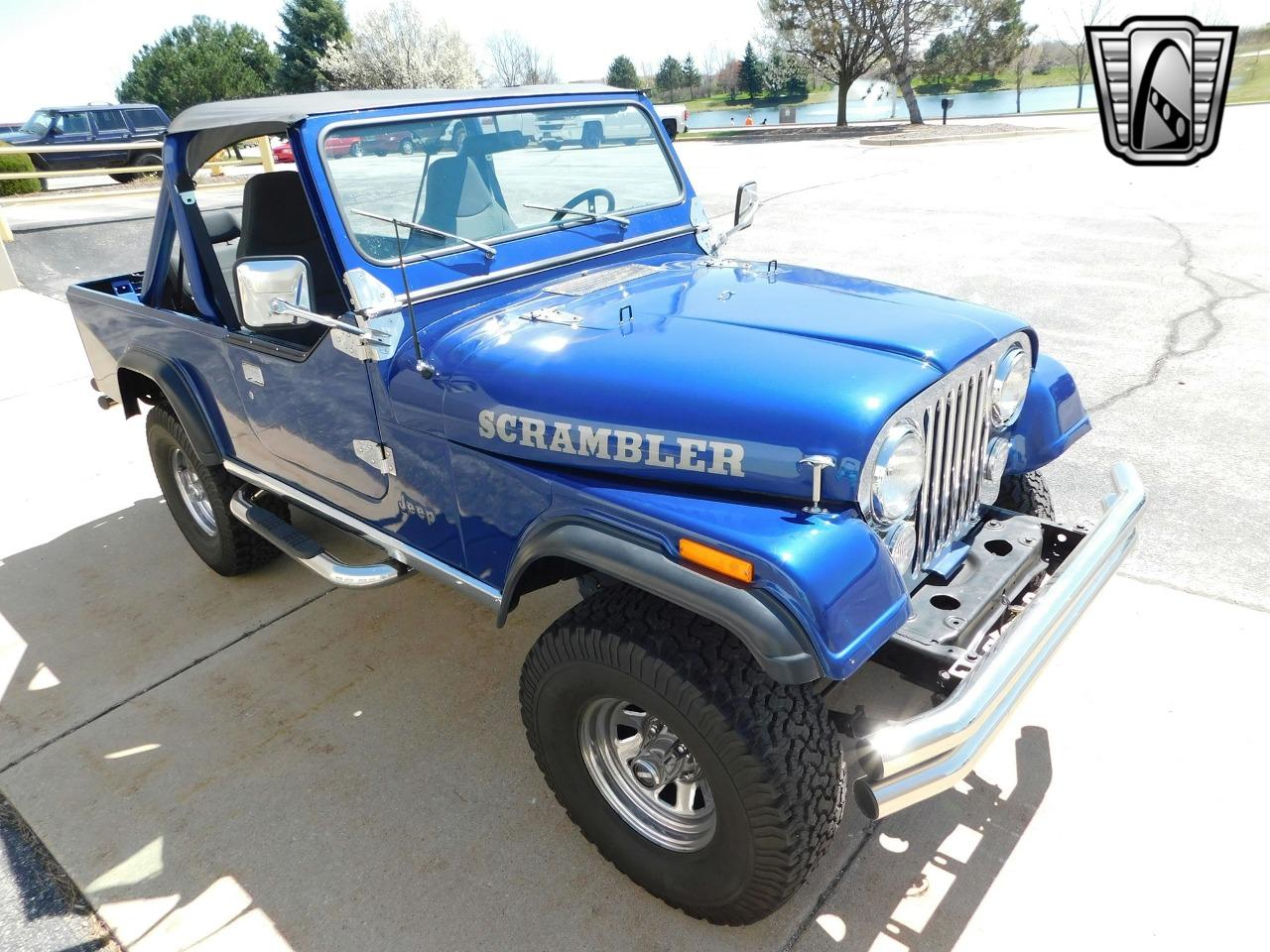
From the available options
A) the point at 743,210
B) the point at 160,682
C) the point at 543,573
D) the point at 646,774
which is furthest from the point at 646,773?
the point at 743,210

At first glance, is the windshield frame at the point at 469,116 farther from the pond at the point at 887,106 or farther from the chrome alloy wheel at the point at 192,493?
the pond at the point at 887,106

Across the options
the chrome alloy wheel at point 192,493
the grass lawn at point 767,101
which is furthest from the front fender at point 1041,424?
the grass lawn at point 767,101

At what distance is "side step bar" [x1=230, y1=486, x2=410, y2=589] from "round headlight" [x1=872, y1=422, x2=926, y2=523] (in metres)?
1.54

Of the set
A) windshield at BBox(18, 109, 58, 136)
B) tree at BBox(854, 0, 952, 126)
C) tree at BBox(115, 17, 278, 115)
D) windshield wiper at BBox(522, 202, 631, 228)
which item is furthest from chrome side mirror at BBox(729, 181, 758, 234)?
tree at BBox(115, 17, 278, 115)

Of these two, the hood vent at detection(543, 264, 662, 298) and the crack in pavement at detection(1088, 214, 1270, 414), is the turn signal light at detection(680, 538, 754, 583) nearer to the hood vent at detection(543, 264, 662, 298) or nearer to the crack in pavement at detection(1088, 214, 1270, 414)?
the hood vent at detection(543, 264, 662, 298)

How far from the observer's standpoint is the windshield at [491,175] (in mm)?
2504

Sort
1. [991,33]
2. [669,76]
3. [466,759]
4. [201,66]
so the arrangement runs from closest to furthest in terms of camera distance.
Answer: [466,759], [991,33], [201,66], [669,76]

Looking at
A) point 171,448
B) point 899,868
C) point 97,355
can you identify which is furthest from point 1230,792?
point 97,355

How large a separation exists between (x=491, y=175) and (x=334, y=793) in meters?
2.02

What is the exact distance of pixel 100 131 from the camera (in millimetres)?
19297

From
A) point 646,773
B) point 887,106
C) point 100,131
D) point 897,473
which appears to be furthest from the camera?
point 887,106

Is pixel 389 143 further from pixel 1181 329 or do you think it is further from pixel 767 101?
pixel 767 101

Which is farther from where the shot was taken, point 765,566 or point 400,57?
point 400,57

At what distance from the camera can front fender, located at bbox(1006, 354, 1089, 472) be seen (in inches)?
104
